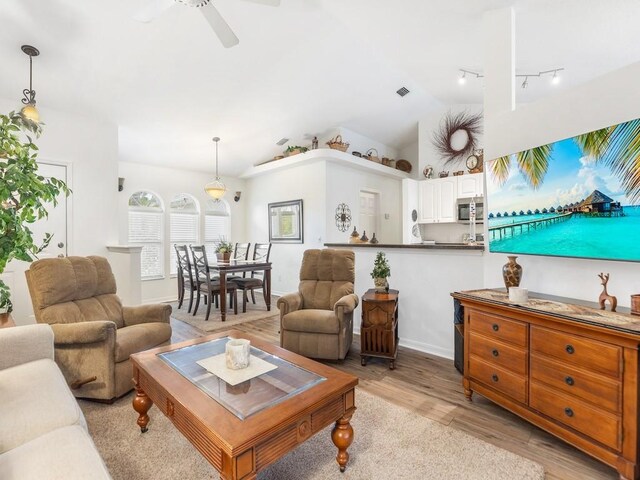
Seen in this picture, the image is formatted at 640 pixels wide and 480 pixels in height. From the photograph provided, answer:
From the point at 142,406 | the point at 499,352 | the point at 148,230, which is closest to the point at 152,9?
the point at 142,406

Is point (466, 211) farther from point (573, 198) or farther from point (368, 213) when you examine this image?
point (573, 198)

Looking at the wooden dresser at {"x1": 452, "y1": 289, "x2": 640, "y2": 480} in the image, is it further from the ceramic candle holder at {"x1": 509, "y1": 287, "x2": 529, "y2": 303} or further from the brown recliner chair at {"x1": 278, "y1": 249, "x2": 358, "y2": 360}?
the brown recliner chair at {"x1": 278, "y1": 249, "x2": 358, "y2": 360}

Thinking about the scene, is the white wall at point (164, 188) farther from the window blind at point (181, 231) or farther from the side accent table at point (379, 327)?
the side accent table at point (379, 327)

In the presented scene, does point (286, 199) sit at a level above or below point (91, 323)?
above

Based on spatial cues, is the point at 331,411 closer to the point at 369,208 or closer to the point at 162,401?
the point at 162,401

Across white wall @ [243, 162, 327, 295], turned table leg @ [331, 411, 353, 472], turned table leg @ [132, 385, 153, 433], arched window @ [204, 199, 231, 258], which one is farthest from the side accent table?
arched window @ [204, 199, 231, 258]

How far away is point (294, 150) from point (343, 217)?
1541 millimetres

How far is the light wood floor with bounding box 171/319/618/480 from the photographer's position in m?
1.74

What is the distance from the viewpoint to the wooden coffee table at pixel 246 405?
1.23 meters

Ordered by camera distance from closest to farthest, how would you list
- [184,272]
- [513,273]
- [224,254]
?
[513,273] < [224,254] < [184,272]

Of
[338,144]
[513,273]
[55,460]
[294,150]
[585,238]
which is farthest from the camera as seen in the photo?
[294,150]

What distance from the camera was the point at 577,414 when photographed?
170cm

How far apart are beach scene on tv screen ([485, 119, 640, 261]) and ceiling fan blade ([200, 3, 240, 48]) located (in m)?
2.46

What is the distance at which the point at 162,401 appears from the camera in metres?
1.68
